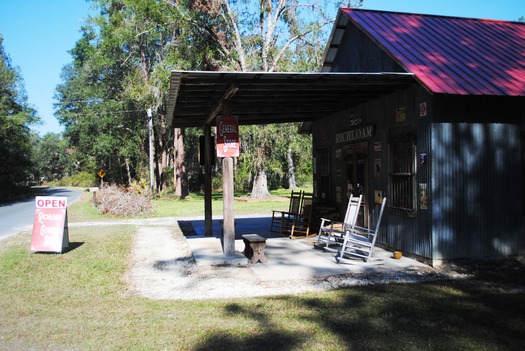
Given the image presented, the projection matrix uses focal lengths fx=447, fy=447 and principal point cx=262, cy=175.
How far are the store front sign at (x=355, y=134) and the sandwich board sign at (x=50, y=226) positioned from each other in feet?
21.8

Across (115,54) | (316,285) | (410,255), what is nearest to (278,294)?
(316,285)

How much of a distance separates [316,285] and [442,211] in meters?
2.59

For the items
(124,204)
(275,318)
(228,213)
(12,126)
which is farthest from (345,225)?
(12,126)

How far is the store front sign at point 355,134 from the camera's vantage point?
379 inches

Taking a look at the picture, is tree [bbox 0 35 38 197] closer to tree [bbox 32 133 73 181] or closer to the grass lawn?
the grass lawn

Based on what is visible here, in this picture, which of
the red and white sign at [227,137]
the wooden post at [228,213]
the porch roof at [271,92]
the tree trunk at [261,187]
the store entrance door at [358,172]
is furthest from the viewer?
the tree trunk at [261,187]

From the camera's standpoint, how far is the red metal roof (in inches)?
298

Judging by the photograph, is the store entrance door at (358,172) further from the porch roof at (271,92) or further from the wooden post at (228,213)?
the wooden post at (228,213)

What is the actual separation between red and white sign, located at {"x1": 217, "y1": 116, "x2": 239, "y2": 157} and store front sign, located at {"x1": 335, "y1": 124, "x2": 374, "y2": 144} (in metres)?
3.15

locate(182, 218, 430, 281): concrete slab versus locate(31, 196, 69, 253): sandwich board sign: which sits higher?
locate(31, 196, 69, 253): sandwich board sign

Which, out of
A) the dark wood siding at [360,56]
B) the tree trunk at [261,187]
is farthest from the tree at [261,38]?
the dark wood siding at [360,56]

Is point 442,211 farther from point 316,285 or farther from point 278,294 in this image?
point 278,294

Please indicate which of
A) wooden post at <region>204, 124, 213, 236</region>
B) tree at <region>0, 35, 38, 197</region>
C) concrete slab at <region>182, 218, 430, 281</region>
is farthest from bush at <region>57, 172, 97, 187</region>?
concrete slab at <region>182, 218, 430, 281</region>

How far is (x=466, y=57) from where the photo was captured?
8.69 m
